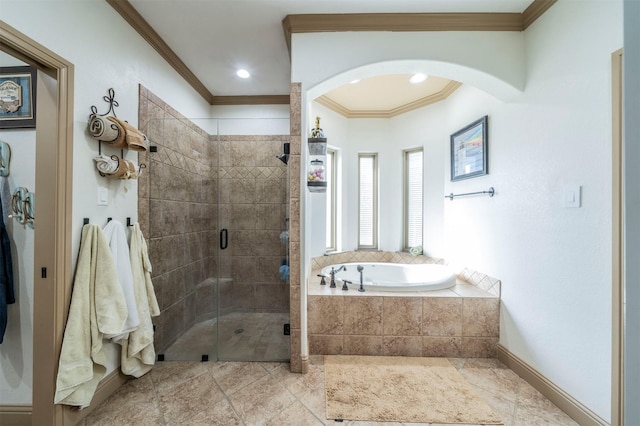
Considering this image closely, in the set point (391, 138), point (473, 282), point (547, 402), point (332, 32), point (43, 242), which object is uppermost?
point (332, 32)

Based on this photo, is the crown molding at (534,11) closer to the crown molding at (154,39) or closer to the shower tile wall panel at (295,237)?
the shower tile wall panel at (295,237)

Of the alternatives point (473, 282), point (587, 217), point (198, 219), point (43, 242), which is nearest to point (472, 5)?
point (587, 217)

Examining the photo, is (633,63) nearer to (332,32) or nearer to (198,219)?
(332,32)

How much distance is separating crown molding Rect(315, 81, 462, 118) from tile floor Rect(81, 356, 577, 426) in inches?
111

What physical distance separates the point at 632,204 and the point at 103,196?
2.24 metres

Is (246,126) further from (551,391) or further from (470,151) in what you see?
(551,391)

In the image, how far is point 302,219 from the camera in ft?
6.00

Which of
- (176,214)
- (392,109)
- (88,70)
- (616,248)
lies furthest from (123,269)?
(392,109)

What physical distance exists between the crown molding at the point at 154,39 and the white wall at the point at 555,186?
117cm

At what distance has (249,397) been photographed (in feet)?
5.25

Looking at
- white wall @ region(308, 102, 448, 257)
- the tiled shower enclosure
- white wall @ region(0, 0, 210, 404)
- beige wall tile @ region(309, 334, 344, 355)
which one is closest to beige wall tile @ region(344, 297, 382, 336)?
beige wall tile @ region(309, 334, 344, 355)

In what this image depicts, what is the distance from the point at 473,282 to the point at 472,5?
228 cm

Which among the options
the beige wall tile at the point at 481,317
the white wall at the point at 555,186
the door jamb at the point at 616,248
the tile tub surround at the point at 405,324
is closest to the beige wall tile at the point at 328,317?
the tile tub surround at the point at 405,324

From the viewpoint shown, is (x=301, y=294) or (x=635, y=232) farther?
(x=301, y=294)
